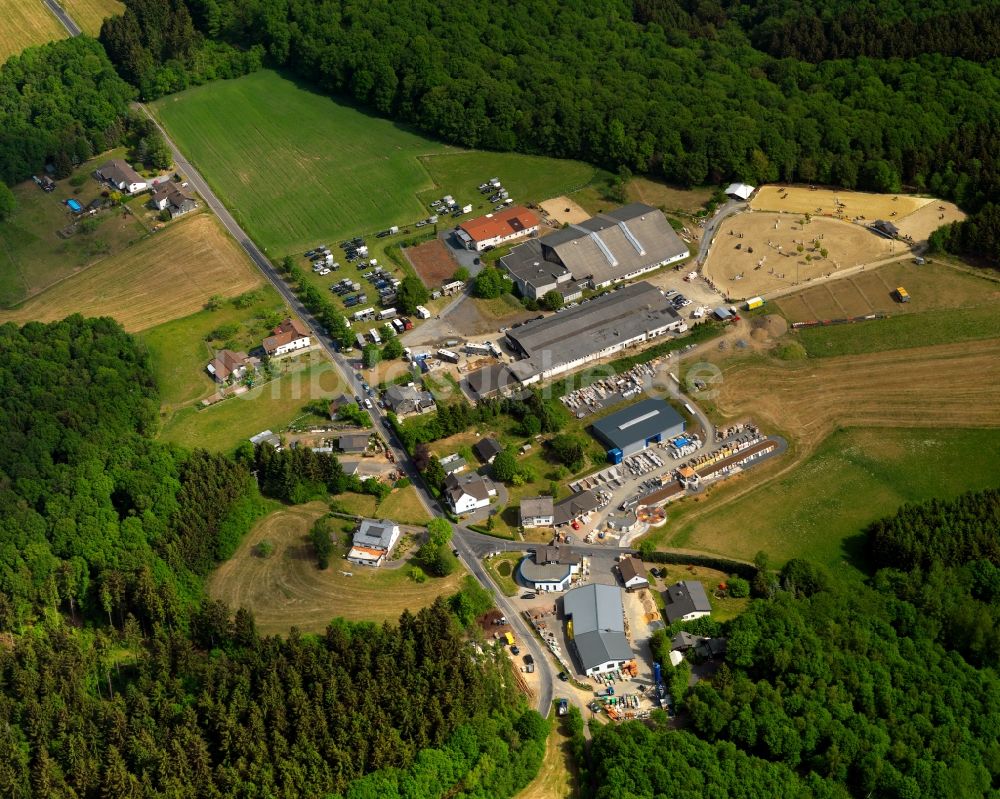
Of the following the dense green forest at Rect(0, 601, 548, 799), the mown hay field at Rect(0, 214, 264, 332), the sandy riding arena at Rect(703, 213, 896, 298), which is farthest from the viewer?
the mown hay field at Rect(0, 214, 264, 332)

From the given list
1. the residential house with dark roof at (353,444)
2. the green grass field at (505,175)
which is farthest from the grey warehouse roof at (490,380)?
the green grass field at (505,175)

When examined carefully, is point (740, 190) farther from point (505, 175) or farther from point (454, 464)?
point (454, 464)

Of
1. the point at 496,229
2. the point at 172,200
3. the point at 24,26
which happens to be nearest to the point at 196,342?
the point at 172,200

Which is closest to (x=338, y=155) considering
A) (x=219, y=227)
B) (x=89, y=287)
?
(x=219, y=227)

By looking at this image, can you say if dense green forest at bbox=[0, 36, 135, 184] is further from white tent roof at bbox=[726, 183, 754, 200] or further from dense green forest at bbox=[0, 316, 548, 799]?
white tent roof at bbox=[726, 183, 754, 200]

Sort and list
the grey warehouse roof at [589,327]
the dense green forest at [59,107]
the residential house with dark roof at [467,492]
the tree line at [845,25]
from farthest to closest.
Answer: the dense green forest at [59,107]
the tree line at [845,25]
the grey warehouse roof at [589,327]
the residential house with dark roof at [467,492]

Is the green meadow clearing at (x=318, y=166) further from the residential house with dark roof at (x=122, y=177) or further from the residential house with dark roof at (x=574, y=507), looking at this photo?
the residential house with dark roof at (x=574, y=507)

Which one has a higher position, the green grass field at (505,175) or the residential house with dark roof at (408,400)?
the green grass field at (505,175)

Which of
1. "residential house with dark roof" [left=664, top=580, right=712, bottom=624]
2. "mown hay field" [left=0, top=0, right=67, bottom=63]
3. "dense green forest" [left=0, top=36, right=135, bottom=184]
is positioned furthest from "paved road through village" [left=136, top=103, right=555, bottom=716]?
"mown hay field" [left=0, top=0, right=67, bottom=63]
